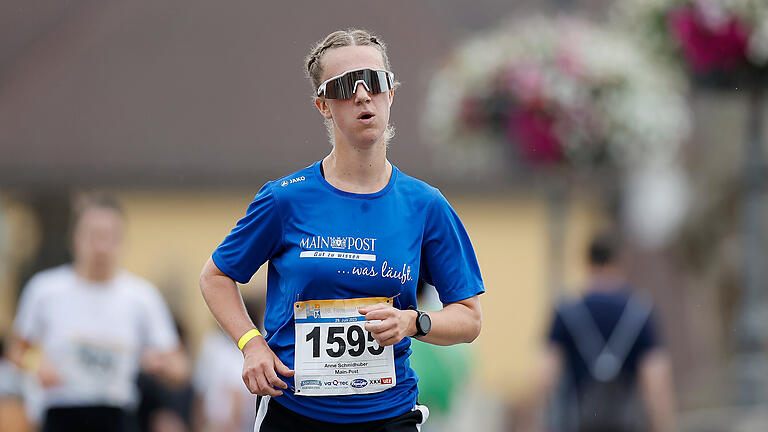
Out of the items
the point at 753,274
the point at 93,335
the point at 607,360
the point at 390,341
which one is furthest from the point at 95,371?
the point at 753,274

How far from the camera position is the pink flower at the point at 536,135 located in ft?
30.6

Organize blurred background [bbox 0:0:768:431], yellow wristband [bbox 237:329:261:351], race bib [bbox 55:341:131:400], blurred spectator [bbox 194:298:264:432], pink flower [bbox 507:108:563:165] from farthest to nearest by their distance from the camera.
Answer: blurred background [bbox 0:0:768:431], pink flower [bbox 507:108:563:165], blurred spectator [bbox 194:298:264:432], race bib [bbox 55:341:131:400], yellow wristband [bbox 237:329:261:351]

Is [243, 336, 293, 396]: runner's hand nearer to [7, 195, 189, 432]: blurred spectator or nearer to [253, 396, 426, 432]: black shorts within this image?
[253, 396, 426, 432]: black shorts

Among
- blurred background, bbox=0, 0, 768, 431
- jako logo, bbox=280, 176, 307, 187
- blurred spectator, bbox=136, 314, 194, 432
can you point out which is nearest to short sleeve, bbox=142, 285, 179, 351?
blurred spectator, bbox=136, 314, 194, 432

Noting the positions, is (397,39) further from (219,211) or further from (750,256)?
(750,256)

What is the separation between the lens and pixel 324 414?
3236 mm

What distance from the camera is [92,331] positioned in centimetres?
695

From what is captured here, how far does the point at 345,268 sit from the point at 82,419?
4136mm

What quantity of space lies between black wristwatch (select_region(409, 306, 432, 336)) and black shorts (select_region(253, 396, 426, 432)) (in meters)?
0.31

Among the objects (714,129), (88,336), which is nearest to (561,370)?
(88,336)

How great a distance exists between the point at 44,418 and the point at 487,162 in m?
4.50

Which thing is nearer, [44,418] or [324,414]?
[324,414]

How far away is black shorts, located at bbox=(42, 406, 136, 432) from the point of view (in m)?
6.84

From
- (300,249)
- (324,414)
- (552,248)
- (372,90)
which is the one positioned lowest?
(324,414)
